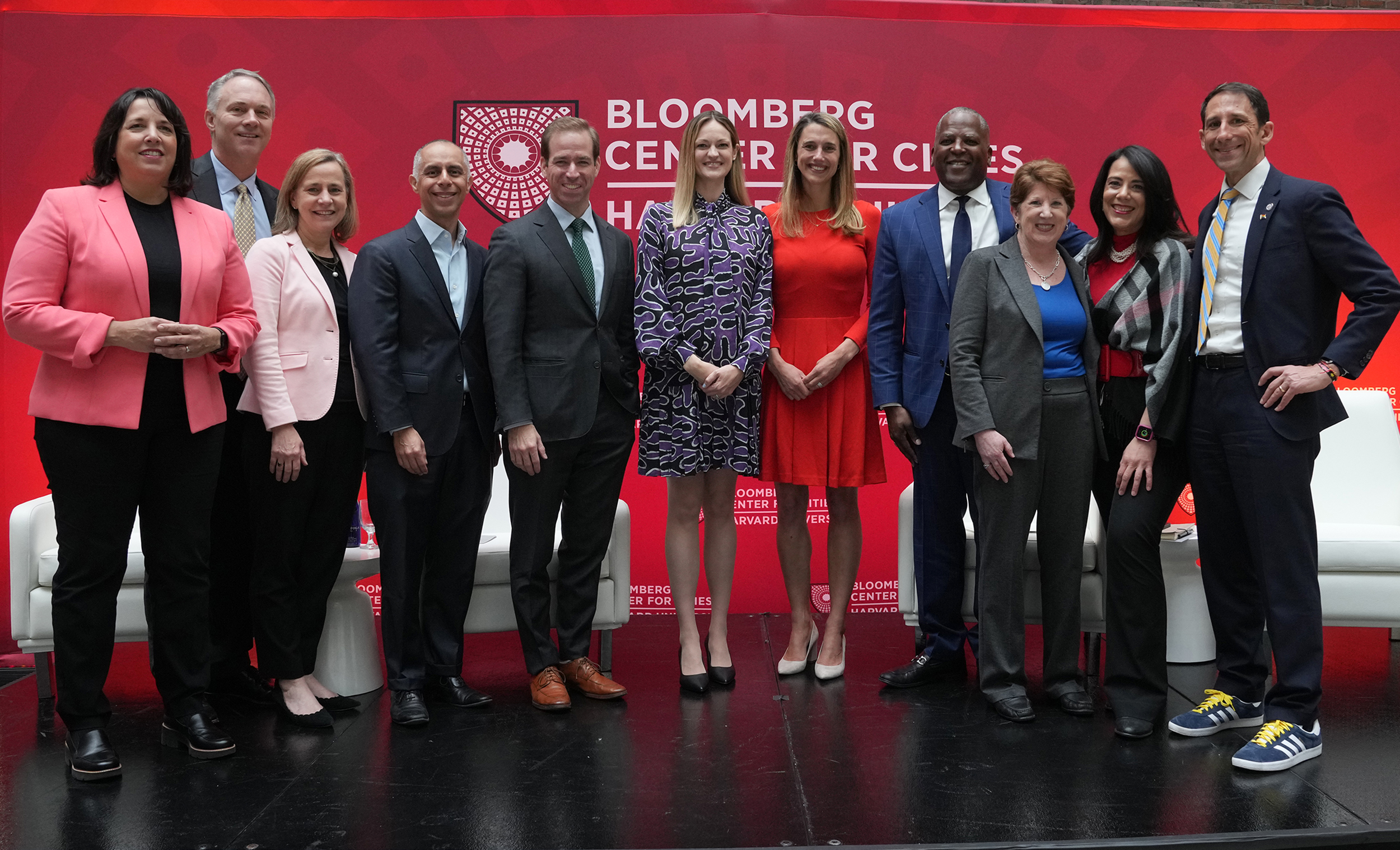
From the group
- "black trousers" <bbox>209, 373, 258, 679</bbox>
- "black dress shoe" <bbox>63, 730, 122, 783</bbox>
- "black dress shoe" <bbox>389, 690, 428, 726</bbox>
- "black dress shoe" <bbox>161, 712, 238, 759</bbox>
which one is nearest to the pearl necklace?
"black dress shoe" <bbox>389, 690, 428, 726</bbox>

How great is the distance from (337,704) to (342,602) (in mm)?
327

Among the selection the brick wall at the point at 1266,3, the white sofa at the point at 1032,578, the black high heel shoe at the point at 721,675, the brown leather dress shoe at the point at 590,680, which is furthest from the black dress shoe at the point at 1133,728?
the brick wall at the point at 1266,3

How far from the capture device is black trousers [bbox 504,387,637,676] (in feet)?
10.6

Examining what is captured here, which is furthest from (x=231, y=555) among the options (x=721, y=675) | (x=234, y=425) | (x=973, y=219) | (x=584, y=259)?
(x=973, y=219)

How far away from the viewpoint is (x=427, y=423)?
121 inches

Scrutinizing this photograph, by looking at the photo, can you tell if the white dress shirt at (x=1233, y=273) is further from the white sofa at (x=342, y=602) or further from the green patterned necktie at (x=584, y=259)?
the white sofa at (x=342, y=602)

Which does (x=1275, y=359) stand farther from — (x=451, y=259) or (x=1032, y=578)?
(x=451, y=259)

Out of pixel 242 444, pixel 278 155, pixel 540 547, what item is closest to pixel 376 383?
pixel 242 444

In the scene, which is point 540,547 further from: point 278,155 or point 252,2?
point 252,2

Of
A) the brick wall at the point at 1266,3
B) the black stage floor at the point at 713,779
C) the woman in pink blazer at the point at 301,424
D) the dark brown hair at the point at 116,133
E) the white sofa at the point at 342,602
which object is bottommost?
the black stage floor at the point at 713,779

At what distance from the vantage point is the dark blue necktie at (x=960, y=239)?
3.32m

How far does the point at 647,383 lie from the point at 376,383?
840mm

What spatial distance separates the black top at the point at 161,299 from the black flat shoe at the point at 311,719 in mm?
936

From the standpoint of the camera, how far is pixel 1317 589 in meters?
2.72
